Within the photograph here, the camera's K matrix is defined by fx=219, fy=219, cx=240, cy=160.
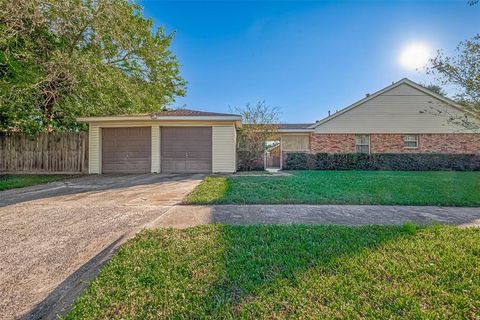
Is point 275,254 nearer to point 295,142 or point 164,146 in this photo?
point 164,146

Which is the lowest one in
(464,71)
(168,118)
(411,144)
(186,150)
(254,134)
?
(186,150)

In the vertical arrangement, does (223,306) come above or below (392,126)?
below

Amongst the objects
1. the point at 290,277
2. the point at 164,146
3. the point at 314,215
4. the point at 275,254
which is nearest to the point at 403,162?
the point at 314,215

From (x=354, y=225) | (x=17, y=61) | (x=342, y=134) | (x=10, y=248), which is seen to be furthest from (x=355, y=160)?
(x=17, y=61)

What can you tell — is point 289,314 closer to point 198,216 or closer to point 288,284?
point 288,284

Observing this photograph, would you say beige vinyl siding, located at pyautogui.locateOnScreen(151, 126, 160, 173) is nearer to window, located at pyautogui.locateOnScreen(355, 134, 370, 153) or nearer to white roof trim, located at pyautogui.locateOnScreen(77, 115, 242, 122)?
white roof trim, located at pyautogui.locateOnScreen(77, 115, 242, 122)

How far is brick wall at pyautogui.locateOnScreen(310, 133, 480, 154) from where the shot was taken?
45.6 feet

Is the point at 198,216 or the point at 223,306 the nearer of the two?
the point at 223,306

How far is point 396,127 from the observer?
1445 cm

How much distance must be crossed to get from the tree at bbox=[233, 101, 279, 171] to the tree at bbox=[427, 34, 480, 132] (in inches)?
286

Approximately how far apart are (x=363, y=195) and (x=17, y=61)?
1317cm

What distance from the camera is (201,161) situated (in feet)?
34.8

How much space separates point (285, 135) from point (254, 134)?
4405 millimetres

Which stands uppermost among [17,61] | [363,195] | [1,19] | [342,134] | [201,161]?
[1,19]
